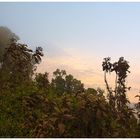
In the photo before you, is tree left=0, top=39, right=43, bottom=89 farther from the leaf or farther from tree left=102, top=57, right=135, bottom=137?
the leaf

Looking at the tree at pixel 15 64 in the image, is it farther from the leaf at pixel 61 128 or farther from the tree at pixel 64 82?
the leaf at pixel 61 128

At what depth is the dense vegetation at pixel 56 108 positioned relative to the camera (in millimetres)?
5293

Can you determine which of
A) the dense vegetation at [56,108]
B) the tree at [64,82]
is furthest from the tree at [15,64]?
the tree at [64,82]

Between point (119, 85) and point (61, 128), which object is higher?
point (119, 85)

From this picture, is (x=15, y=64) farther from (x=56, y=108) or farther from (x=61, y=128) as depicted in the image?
(x=61, y=128)

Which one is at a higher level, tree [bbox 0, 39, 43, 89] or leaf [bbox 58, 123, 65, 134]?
tree [bbox 0, 39, 43, 89]

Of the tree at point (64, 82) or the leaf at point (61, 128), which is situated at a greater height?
the tree at point (64, 82)

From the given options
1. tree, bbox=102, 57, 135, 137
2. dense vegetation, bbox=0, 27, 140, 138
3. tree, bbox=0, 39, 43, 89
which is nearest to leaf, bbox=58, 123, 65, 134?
dense vegetation, bbox=0, 27, 140, 138

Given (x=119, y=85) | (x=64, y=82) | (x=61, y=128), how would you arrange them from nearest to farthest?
(x=61, y=128) < (x=119, y=85) < (x=64, y=82)

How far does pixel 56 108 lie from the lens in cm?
524

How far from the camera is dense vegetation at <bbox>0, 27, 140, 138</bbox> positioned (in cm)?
529

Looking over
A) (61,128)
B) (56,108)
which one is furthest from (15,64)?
(61,128)

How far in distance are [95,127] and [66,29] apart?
2443 millimetres

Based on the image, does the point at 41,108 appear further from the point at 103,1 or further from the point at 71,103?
the point at 103,1
